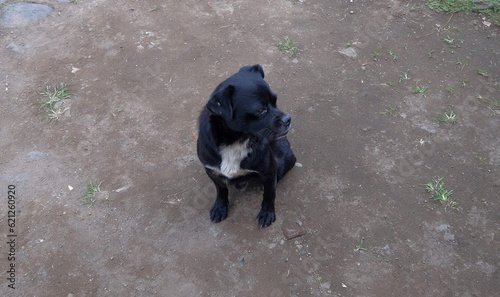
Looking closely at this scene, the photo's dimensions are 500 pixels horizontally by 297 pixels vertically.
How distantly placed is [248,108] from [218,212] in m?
1.21

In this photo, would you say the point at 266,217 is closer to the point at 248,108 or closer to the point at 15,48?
the point at 248,108

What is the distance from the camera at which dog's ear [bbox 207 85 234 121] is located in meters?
2.77

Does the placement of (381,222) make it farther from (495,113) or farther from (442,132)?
(495,113)

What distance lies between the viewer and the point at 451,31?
5320mm

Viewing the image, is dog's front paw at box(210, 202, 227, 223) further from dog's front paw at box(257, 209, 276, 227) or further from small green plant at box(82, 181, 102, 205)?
small green plant at box(82, 181, 102, 205)

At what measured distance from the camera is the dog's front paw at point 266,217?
11.5 feet

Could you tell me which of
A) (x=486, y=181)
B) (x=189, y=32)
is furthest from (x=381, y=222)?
(x=189, y=32)

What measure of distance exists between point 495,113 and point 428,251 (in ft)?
6.71

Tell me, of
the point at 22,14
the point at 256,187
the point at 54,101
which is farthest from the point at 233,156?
the point at 22,14

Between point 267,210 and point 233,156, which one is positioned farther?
point 267,210

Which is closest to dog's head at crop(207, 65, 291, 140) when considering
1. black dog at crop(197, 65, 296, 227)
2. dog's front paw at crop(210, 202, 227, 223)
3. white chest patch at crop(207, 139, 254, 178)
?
black dog at crop(197, 65, 296, 227)

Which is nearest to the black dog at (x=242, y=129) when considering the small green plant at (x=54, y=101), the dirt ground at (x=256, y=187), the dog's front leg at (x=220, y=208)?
the dog's front leg at (x=220, y=208)

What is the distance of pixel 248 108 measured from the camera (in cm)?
283

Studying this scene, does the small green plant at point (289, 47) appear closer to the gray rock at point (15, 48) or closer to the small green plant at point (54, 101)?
the small green plant at point (54, 101)
